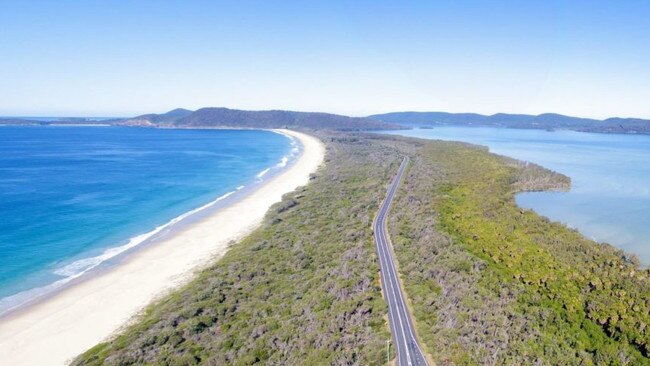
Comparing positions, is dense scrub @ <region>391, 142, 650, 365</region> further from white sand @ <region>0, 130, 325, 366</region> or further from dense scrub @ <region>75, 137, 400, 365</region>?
white sand @ <region>0, 130, 325, 366</region>

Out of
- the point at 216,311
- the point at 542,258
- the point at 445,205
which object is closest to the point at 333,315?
the point at 216,311

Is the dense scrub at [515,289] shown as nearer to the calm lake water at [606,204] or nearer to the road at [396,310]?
the road at [396,310]

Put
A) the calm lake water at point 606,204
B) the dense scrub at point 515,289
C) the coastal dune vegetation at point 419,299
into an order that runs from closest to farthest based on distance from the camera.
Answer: the dense scrub at point 515,289 → the coastal dune vegetation at point 419,299 → the calm lake water at point 606,204

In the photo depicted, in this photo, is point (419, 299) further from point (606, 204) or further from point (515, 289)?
point (606, 204)

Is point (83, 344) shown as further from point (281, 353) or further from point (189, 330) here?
point (281, 353)

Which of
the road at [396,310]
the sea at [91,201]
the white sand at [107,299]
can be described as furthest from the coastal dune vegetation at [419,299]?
the sea at [91,201]
